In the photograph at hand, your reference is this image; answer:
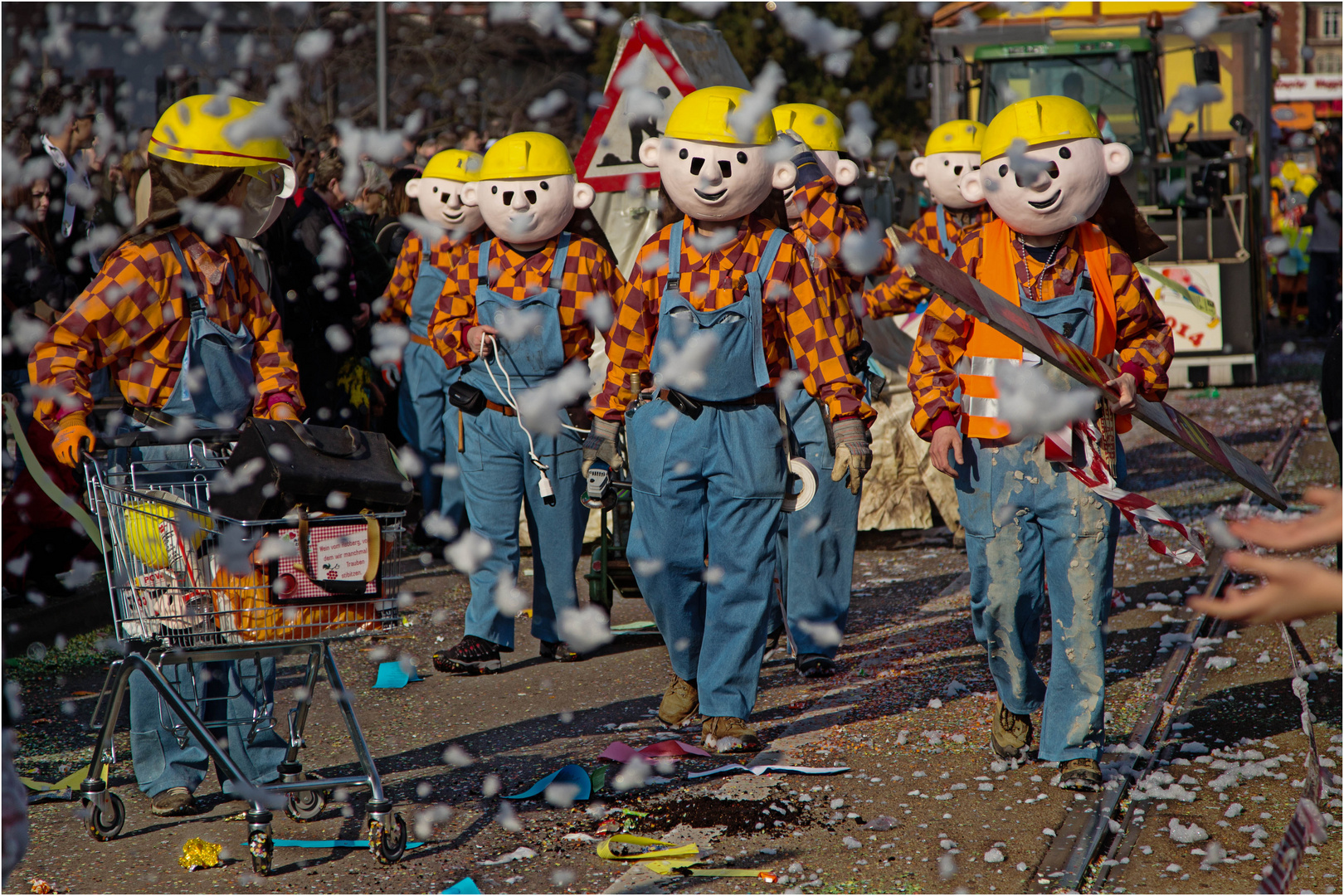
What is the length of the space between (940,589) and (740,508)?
274 centimetres

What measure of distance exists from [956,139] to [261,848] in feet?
16.5

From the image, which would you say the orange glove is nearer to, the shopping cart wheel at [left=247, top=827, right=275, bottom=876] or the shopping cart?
the shopping cart

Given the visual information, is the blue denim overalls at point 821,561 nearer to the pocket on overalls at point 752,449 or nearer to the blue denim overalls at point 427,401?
the pocket on overalls at point 752,449

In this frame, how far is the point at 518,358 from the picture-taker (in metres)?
5.76

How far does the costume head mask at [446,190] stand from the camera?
7.48 m

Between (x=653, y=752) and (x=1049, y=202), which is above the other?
(x=1049, y=202)

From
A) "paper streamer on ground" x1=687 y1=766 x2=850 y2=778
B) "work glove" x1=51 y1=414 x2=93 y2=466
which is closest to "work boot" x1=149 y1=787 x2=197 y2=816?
"work glove" x1=51 y1=414 x2=93 y2=466

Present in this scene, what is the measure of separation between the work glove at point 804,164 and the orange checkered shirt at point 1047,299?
5.20ft

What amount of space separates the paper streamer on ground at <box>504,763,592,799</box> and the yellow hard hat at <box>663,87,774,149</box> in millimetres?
2013

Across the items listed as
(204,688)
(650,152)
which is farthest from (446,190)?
(204,688)

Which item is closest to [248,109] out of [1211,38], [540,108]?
[1211,38]

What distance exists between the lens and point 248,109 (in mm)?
4328

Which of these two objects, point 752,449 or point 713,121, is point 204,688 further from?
point 713,121

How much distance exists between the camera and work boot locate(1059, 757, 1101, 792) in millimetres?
4238
